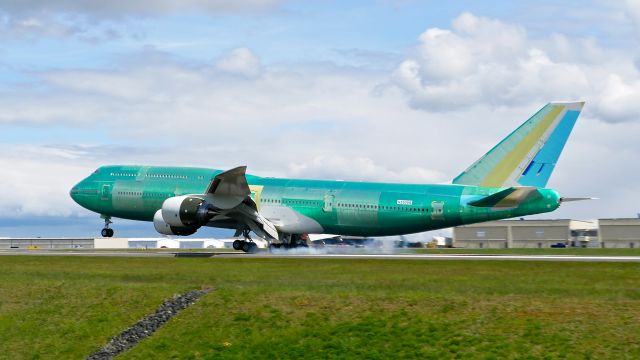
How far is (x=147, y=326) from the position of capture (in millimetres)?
34281

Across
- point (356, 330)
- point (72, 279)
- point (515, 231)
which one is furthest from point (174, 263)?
point (515, 231)

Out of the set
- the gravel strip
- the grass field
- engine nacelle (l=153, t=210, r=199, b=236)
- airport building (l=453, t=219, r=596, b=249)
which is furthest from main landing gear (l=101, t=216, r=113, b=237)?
airport building (l=453, t=219, r=596, b=249)

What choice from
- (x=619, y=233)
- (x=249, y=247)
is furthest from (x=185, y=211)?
(x=619, y=233)

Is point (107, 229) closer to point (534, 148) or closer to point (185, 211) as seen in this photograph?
point (185, 211)

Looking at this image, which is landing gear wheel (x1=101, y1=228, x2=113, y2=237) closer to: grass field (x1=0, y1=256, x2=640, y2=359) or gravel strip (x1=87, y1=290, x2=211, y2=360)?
grass field (x1=0, y1=256, x2=640, y2=359)

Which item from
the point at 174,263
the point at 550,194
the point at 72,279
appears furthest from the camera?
the point at 550,194

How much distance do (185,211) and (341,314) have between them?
3203 cm

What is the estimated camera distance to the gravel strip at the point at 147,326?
108 ft

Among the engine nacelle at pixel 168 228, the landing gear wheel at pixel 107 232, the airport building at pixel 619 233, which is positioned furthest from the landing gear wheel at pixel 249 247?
the airport building at pixel 619 233

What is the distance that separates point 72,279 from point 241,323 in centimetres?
1415

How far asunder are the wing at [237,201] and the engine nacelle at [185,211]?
894mm

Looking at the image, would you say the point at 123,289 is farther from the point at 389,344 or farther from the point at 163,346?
the point at 389,344

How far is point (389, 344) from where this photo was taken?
98.1 feet

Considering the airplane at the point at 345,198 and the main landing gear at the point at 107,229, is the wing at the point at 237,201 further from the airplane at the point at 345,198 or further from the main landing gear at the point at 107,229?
the main landing gear at the point at 107,229
